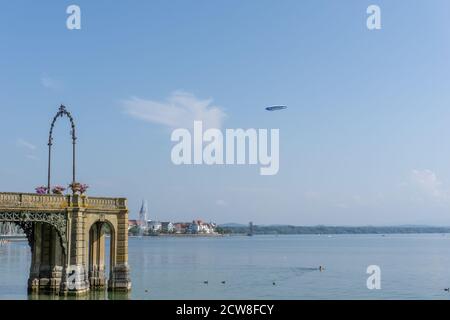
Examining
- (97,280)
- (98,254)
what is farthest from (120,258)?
(98,254)

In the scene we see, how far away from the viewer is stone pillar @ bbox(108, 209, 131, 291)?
156 feet

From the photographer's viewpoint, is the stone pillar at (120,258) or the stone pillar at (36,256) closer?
the stone pillar at (36,256)

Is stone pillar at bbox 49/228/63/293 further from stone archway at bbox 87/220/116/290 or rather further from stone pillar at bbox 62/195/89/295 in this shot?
stone archway at bbox 87/220/116/290

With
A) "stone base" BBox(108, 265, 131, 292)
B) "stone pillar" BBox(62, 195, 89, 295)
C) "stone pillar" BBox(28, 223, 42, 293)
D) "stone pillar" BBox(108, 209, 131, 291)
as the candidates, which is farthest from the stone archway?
"stone pillar" BBox(28, 223, 42, 293)

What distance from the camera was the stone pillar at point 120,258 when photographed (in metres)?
47.5

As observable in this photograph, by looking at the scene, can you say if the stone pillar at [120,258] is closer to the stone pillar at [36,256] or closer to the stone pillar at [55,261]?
the stone pillar at [55,261]

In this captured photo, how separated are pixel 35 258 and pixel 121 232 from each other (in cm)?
744

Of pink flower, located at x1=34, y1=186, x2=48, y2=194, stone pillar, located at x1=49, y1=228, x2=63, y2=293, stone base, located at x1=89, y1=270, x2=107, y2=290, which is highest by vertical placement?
pink flower, located at x1=34, y1=186, x2=48, y2=194

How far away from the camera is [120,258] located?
156 ft

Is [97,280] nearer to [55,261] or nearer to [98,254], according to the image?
[98,254]

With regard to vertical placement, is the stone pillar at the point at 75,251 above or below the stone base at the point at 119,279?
above

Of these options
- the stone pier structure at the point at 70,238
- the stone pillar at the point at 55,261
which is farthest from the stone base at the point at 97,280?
the stone pillar at the point at 55,261
